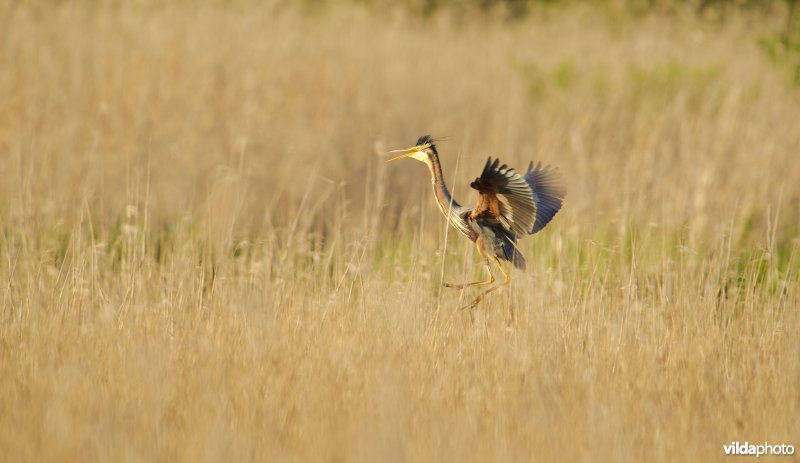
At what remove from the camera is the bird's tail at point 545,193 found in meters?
4.15

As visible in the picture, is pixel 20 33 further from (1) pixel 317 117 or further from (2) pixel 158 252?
(2) pixel 158 252

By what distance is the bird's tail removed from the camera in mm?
4148

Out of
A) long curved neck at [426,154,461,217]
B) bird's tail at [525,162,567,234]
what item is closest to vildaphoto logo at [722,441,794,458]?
bird's tail at [525,162,567,234]

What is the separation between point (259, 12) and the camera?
10297mm

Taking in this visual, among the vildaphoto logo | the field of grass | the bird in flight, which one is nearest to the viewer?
the vildaphoto logo

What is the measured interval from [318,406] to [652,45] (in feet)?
27.1

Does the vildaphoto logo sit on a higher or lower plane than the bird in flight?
lower

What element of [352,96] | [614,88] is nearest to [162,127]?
[352,96]

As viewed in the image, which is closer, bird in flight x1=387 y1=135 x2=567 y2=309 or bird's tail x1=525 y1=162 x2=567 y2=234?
bird in flight x1=387 y1=135 x2=567 y2=309

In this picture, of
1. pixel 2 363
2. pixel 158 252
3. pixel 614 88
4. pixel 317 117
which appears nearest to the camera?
pixel 2 363

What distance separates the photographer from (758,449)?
11.3 feet

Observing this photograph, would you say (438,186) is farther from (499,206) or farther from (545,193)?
(545,193)

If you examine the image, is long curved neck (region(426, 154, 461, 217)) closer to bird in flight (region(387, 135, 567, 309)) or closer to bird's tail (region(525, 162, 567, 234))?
bird in flight (region(387, 135, 567, 309))

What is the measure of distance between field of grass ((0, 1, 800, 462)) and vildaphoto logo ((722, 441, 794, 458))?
0.14 ft
